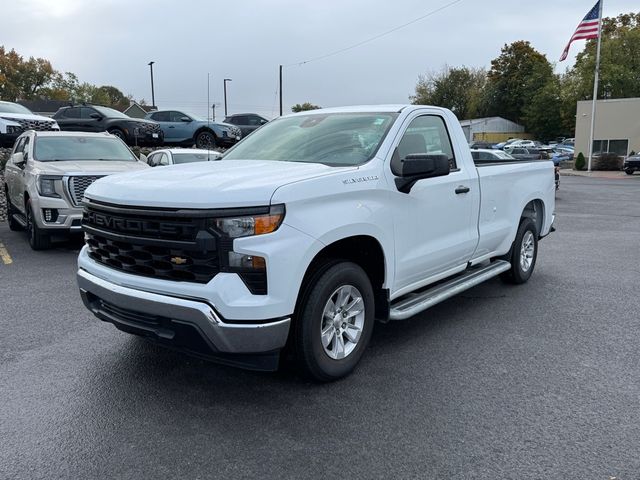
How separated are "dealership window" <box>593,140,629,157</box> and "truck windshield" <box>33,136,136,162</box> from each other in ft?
138

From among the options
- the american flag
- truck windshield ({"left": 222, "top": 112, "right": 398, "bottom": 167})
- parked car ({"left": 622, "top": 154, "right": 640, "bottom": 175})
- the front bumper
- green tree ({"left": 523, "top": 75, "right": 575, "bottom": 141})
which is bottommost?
parked car ({"left": 622, "top": 154, "right": 640, "bottom": 175})

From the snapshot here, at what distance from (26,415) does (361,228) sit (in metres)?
2.45

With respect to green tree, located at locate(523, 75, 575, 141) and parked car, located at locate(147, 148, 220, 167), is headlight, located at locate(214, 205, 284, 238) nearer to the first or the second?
parked car, located at locate(147, 148, 220, 167)

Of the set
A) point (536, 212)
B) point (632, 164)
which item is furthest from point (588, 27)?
point (536, 212)

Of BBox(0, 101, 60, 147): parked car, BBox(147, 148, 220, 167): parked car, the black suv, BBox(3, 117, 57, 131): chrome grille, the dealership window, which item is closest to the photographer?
BBox(147, 148, 220, 167): parked car

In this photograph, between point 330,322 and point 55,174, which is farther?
point 55,174

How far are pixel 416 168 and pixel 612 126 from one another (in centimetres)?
4469

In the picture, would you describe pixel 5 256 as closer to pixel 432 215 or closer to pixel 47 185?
pixel 47 185

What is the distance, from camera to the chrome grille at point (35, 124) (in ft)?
52.1

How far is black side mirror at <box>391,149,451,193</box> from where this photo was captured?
160 inches

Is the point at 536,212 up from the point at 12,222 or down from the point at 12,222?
up

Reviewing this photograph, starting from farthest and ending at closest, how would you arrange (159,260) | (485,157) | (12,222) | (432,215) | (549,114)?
(549,114)
(12,222)
(485,157)
(432,215)
(159,260)

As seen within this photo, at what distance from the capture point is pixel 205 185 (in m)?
3.45


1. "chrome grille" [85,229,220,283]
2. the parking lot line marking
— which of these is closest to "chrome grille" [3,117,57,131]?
the parking lot line marking
